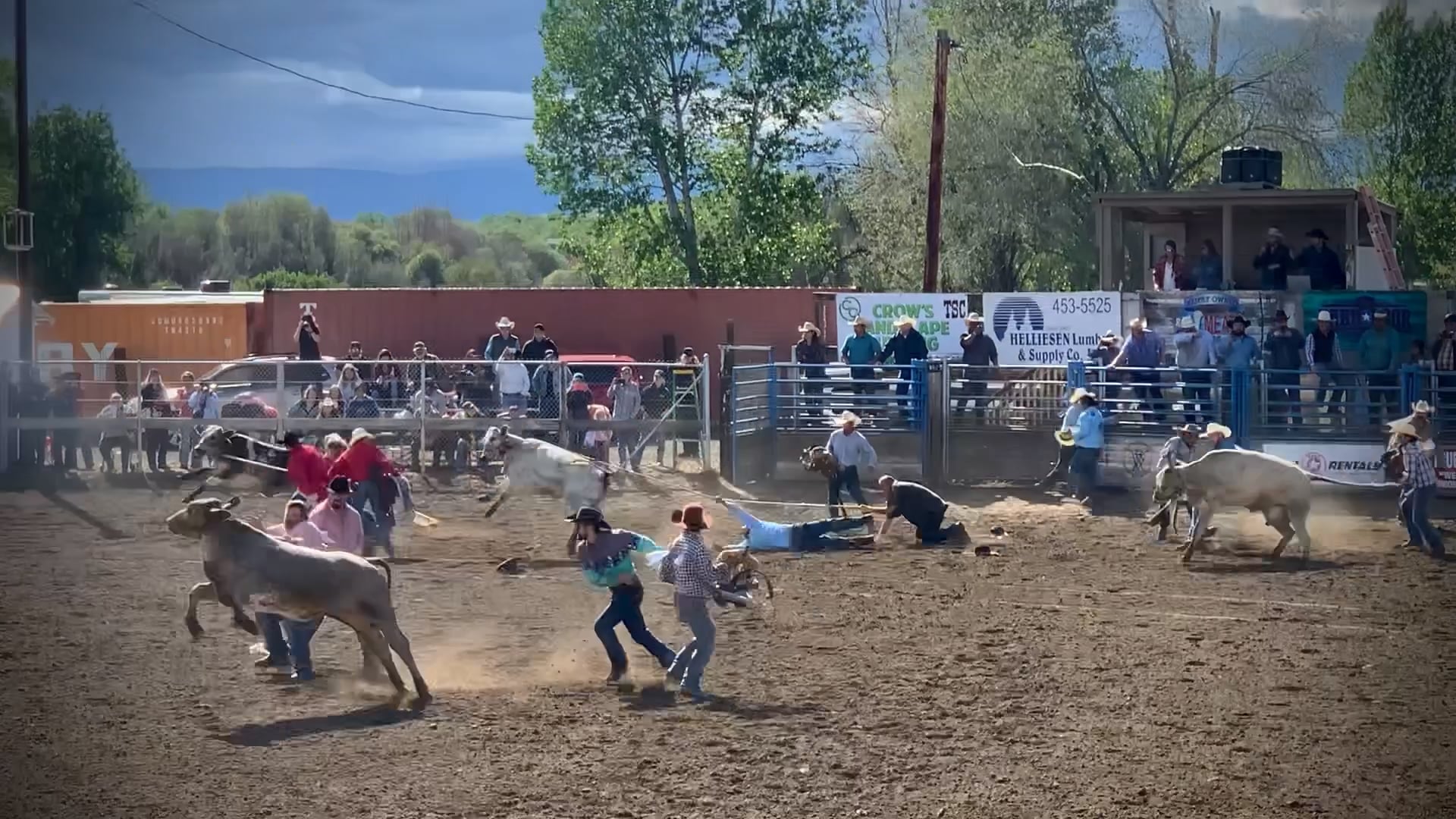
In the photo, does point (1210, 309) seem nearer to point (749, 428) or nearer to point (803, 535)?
point (749, 428)

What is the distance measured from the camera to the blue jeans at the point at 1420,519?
15.4 m

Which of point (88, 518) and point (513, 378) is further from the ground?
point (513, 378)

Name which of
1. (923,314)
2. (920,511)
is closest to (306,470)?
(920,511)

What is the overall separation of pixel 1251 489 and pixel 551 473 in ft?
21.3

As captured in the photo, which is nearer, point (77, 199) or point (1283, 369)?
point (77, 199)

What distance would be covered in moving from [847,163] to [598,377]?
14.7 m

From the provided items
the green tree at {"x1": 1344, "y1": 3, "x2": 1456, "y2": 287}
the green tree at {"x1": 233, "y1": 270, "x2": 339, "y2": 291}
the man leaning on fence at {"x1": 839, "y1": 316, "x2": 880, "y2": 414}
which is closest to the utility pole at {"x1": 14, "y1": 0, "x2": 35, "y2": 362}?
the green tree at {"x1": 1344, "y1": 3, "x2": 1456, "y2": 287}

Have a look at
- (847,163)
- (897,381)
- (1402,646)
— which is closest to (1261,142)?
(897,381)

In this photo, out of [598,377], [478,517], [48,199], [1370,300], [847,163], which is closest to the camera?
[48,199]

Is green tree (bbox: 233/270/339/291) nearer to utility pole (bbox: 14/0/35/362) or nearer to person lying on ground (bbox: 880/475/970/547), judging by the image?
person lying on ground (bbox: 880/475/970/547)

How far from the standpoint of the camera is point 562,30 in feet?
70.1

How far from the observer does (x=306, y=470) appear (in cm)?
1278

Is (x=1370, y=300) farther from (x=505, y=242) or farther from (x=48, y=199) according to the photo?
(x=505, y=242)

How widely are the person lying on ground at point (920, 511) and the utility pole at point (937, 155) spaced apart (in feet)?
37.2
